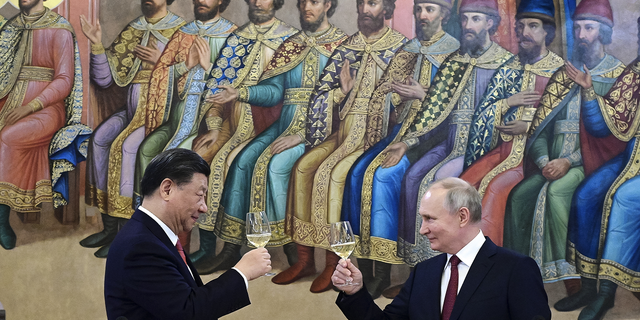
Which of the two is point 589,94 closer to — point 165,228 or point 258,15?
point 258,15

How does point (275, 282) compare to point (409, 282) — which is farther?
point (275, 282)

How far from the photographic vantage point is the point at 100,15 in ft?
19.2

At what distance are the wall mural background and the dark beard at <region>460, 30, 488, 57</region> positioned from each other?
0.55ft

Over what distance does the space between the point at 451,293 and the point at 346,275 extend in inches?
18.5

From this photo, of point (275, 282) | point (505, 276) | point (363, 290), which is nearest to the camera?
point (505, 276)

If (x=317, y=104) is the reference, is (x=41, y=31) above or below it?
above

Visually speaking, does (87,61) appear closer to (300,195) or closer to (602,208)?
(300,195)

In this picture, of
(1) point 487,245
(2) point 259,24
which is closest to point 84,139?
(2) point 259,24

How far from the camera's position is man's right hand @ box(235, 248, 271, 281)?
2.52 m

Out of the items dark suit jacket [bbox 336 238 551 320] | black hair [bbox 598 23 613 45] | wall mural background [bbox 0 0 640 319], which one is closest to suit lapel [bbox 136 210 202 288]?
dark suit jacket [bbox 336 238 551 320]

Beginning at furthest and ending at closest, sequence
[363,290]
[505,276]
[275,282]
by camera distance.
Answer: [275,282] < [363,290] < [505,276]

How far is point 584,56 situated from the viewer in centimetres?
588

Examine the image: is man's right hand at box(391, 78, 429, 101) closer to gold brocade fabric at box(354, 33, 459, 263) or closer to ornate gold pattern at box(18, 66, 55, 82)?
gold brocade fabric at box(354, 33, 459, 263)

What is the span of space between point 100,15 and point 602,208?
490 centimetres
